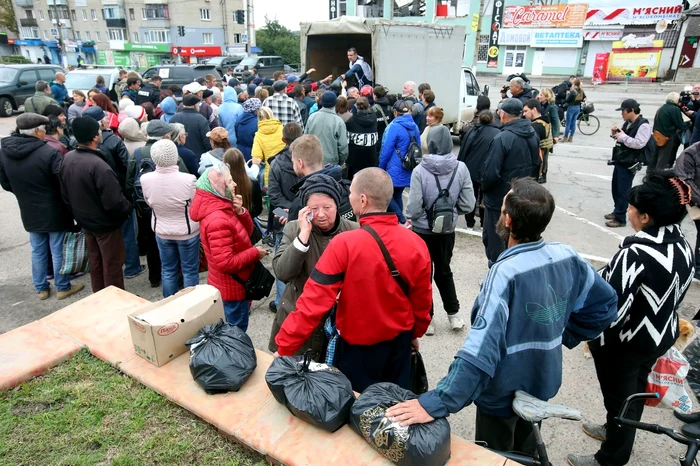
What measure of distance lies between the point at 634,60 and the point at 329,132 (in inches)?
1452

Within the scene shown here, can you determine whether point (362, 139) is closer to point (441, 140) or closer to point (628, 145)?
point (441, 140)

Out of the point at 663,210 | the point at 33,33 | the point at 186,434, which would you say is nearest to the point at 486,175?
the point at 663,210

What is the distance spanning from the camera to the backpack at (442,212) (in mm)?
4156

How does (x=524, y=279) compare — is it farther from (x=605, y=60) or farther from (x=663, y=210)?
(x=605, y=60)

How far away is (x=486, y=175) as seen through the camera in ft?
16.2

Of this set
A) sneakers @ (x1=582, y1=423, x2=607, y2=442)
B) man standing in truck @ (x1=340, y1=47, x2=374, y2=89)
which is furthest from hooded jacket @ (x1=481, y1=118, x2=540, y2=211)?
man standing in truck @ (x1=340, y1=47, x2=374, y2=89)

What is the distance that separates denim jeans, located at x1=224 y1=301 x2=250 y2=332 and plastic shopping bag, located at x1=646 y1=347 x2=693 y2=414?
3.06m

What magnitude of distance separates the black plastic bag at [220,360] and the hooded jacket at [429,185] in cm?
231

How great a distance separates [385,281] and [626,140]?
6.13 m

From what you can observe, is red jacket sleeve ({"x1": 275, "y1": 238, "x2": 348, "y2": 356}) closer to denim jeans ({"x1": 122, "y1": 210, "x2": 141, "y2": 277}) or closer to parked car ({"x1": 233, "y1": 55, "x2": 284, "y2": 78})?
denim jeans ({"x1": 122, "y1": 210, "x2": 141, "y2": 277})

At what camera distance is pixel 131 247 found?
5.61 metres

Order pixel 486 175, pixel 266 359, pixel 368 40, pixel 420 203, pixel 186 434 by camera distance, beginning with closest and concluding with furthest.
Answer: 1. pixel 186 434
2. pixel 266 359
3. pixel 420 203
4. pixel 486 175
5. pixel 368 40

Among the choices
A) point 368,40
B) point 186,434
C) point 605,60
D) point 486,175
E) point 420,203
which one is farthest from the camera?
point 605,60

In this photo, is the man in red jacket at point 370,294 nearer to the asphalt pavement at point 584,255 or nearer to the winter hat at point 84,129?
the asphalt pavement at point 584,255
